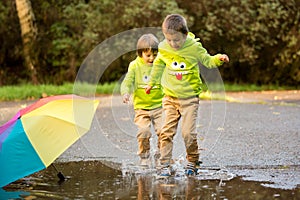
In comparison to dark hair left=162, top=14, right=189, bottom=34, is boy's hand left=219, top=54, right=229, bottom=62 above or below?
below

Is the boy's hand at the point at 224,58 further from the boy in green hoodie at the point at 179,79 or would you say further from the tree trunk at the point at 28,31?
the tree trunk at the point at 28,31

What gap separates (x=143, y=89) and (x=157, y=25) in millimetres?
10856

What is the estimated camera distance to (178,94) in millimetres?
5559

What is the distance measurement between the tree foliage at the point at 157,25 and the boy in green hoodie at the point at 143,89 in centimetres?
1006

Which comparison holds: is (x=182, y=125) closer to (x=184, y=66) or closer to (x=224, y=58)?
(x=184, y=66)

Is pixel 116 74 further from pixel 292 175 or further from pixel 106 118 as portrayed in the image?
pixel 292 175

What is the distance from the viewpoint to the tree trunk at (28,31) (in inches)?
678

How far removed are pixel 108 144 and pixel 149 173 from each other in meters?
1.85

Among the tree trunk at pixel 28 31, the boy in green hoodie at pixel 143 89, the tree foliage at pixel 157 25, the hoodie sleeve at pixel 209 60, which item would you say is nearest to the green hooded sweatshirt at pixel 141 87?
the boy in green hoodie at pixel 143 89

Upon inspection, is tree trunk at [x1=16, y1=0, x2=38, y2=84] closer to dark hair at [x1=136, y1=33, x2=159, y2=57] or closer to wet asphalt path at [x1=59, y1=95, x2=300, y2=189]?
wet asphalt path at [x1=59, y1=95, x2=300, y2=189]

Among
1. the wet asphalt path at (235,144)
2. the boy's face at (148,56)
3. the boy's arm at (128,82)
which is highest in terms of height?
the boy's face at (148,56)

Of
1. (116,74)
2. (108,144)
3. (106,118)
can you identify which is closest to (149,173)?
(108,144)

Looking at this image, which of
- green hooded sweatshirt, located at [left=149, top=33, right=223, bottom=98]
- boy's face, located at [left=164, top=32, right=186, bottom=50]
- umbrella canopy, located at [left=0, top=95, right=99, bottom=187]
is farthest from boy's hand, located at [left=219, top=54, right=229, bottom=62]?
umbrella canopy, located at [left=0, top=95, right=99, bottom=187]

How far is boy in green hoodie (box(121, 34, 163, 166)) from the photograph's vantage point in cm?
595
